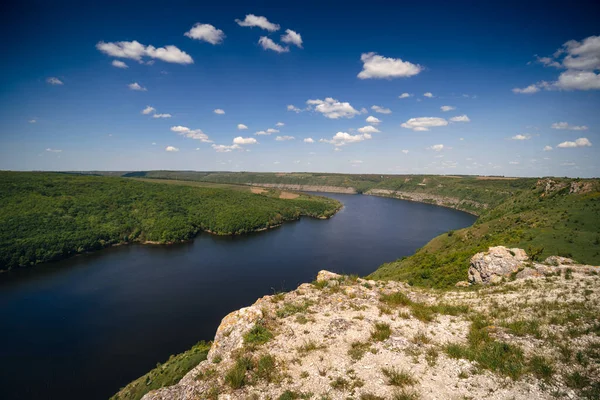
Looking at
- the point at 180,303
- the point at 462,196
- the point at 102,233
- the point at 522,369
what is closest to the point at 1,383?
the point at 180,303

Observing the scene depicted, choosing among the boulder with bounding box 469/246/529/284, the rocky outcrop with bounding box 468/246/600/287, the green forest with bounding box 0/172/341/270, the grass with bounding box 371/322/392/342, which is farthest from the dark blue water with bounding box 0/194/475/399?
the grass with bounding box 371/322/392/342

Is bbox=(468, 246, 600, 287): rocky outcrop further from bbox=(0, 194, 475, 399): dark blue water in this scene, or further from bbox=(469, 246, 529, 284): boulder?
bbox=(0, 194, 475, 399): dark blue water

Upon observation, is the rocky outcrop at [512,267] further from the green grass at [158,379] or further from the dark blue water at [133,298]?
the dark blue water at [133,298]

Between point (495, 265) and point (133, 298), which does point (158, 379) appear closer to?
point (495, 265)

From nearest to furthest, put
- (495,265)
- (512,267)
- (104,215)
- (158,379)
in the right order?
(512,267) < (495,265) < (158,379) < (104,215)

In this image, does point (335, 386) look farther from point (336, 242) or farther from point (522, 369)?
point (336, 242)

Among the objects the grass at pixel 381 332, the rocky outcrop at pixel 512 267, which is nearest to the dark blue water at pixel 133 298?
the rocky outcrop at pixel 512 267

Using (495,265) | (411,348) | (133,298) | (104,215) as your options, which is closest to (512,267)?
(495,265)
